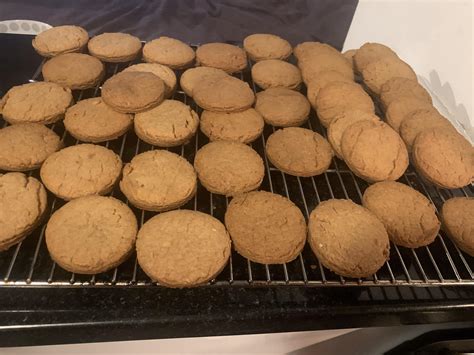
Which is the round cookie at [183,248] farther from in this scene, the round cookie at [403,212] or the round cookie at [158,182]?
the round cookie at [403,212]

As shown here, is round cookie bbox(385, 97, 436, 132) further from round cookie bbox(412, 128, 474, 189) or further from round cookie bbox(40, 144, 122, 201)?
round cookie bbox(40, 144, 122, 201)

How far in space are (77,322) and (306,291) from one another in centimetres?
78

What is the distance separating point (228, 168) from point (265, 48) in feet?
3.73

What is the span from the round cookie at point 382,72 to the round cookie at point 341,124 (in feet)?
1.39

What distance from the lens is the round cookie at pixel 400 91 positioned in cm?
210

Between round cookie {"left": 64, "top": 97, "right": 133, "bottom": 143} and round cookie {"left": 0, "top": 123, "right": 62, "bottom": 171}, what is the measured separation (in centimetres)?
10

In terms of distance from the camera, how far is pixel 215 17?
322cm

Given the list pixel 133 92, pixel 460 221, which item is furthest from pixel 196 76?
pixel 460 221

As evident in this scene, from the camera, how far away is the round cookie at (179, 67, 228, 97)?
2053mm

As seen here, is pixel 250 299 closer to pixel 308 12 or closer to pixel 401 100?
pixel 401 100

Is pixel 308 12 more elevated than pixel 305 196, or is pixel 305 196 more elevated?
pixel 308 12

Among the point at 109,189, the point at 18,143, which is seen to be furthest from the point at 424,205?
the point at 18,143

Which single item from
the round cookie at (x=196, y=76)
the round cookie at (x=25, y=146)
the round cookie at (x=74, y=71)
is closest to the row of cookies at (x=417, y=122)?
the round cookie at (x=196, y=76)

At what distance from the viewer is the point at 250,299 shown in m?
1.30
